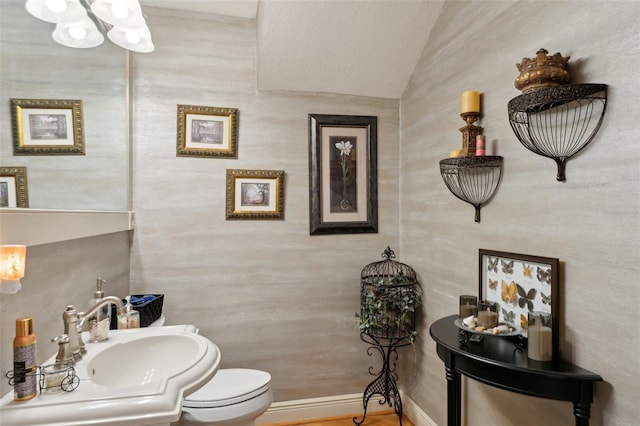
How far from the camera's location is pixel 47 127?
1190 mm

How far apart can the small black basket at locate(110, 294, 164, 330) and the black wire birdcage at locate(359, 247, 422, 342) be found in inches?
47.8

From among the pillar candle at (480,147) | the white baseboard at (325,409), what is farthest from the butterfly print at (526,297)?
the white baseboard at (325,409)

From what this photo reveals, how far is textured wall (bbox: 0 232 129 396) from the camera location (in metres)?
1.14

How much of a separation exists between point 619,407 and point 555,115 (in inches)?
39.7

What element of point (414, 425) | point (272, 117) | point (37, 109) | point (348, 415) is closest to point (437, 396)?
point (414, 425)

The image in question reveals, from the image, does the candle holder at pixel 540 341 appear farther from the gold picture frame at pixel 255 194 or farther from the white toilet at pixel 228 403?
the gold picture frame at pixel 255 194

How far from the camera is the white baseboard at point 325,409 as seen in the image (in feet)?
8.44

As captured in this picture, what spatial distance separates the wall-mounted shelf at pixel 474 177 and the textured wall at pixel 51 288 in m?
1.73

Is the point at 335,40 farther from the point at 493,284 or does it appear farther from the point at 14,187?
the point at 14,187

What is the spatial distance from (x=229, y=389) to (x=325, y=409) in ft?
3.12

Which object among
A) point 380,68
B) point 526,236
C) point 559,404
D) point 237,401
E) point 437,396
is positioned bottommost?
point 437,396

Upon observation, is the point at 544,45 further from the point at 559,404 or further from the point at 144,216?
the point at 144,216

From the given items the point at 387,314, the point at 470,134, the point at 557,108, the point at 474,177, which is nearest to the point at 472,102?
the point at 470,134

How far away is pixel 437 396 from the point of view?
2309 millimetres
